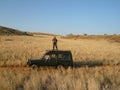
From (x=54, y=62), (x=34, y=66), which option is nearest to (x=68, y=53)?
(x=54, y=62)

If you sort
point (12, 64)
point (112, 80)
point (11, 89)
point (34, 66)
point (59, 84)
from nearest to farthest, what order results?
point (11, 89) → point (59, 84) → point (112, 80) → point (34, 66) → point (12, 64)

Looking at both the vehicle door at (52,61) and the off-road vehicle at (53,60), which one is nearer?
the off-road vehicle at (53,60)

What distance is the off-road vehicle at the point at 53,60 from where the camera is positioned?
19516mm

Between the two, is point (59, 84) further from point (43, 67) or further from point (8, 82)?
point (43, 67)

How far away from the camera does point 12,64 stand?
22.8m

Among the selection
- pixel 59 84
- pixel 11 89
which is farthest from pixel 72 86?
pixel 11 89

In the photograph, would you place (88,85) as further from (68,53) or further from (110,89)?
(68,53)

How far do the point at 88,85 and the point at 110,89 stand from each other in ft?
3.07

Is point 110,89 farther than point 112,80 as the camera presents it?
No

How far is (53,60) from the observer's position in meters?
19.8

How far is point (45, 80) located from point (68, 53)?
25.2ft

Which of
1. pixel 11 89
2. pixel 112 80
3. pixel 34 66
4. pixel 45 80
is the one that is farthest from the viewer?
pixel 34 66

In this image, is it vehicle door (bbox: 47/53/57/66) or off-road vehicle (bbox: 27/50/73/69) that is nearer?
off-road vehicle (bbox: 27/50/73/69)

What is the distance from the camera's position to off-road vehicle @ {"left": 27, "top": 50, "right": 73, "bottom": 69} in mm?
19516
